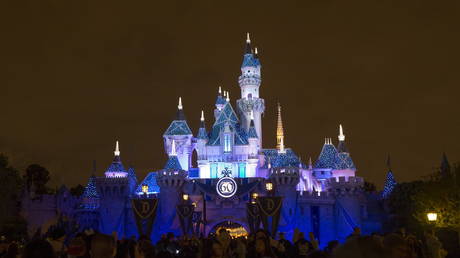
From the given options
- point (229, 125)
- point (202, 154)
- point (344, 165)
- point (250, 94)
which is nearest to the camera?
point (344, 165)

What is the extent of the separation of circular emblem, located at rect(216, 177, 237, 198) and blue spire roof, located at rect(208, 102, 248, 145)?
21.0ft

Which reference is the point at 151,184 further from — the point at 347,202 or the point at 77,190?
the point at 77,190

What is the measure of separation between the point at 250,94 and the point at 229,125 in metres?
6.35

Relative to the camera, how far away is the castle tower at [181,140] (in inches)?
2180

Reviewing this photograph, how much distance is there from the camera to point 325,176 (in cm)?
5494

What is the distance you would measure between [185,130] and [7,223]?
21.0 m

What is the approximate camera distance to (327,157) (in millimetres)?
55875

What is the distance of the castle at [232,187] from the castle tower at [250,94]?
0.37 ft

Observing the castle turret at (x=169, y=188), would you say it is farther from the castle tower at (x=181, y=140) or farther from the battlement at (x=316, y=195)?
the battlement at (x=316, y=195)

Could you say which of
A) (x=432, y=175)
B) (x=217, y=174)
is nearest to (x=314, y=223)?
(x=217, y=174)

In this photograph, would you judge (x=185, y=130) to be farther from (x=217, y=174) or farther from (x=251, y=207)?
(x=251, y=207)

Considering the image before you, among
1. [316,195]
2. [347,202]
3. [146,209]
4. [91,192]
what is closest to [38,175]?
[91,192]

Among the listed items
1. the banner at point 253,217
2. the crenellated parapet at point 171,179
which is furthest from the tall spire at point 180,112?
the banner at point 253,217

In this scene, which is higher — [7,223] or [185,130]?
[185,130]
